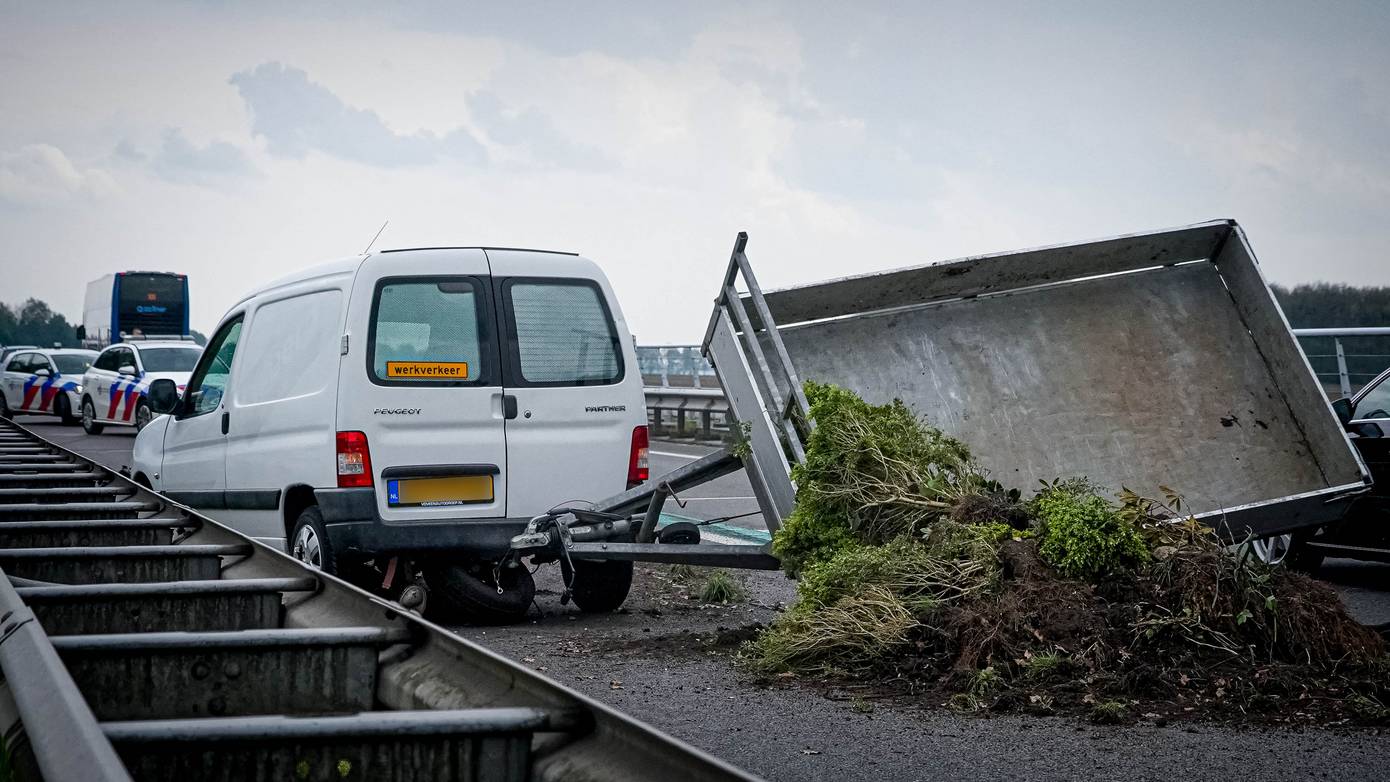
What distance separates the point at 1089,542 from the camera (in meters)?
5.80

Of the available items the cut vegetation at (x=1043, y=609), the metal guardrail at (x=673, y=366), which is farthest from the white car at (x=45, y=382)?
the cut vegetation at (x=1043, y=609)

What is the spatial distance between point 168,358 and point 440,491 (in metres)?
20.3

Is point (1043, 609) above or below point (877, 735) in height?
above

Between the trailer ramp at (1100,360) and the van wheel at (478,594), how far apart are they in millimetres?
1781

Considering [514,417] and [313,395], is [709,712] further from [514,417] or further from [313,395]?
[313,395]

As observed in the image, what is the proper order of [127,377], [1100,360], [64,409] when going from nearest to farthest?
[1100,360] → [127,377] → [64,409]

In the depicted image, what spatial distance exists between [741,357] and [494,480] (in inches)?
61.4

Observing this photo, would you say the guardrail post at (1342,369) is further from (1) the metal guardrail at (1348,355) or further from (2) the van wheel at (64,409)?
(2) the van wheel at (64,409)

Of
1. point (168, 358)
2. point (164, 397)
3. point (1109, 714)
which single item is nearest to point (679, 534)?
point (1109, 714)

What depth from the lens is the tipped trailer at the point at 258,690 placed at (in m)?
1.94

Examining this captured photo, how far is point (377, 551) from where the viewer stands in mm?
7348

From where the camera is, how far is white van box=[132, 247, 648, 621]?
742 centimetres

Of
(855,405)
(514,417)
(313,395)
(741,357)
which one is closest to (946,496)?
(855,405)

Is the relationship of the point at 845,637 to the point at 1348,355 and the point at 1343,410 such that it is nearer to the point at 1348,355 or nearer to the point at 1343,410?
the point at 1343,410
